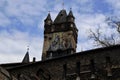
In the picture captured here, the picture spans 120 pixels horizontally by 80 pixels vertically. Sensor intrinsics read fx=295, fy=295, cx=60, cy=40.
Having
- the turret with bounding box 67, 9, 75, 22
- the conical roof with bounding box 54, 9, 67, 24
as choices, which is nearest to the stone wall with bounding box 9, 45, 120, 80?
the turret with bounding box 67, 9, 75, 22

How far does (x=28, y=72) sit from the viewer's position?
23.2 meters

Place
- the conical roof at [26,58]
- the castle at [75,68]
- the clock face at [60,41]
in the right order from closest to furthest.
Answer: the castle at [75,68] < the conical roof at [26,58] < the clock face at [60,41]

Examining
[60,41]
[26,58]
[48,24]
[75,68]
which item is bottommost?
[75,68]

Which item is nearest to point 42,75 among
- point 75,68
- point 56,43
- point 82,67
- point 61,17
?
point 75,68

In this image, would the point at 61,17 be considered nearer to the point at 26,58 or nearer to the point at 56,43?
the point at 56,43

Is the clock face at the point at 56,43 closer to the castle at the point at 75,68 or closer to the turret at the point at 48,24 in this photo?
the turret at the point at 48,24

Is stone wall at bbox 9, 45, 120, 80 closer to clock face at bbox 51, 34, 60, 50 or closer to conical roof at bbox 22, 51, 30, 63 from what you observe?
conical roof at bbox 22, 51, 30, 63

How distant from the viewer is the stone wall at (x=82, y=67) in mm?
20297

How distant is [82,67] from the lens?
21266 mm

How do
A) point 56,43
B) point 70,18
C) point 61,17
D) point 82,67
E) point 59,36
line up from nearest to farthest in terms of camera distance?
1. point 82,67
2. point 56,43
3. point 59,36
4. point 70,18
5. point 61,17

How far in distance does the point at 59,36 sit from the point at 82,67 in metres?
23.6

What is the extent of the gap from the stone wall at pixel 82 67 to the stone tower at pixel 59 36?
61.3 ft

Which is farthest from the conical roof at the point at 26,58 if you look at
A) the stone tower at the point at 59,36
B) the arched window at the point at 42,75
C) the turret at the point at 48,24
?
the arched window at the point at 42,75

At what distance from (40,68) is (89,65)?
4.17 m
